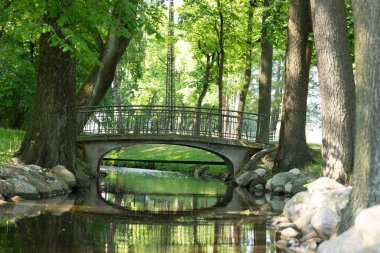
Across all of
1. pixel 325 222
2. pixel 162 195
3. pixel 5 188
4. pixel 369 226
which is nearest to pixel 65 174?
pixel 162 195

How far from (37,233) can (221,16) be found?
1793cm

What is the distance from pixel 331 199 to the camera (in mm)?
9352

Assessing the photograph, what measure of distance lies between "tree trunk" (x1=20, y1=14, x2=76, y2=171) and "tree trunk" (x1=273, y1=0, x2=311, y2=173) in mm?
6179

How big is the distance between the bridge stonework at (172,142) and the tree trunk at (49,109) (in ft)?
15.9

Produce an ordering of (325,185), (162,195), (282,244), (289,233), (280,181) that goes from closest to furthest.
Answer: (282,244), (289,233), (325,185), (162,195), (280,181)

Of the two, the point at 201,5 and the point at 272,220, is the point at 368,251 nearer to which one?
the point at 272,220

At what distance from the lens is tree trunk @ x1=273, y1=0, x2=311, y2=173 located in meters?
16.9

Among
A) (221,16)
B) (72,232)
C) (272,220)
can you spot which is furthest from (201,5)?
(72,232)

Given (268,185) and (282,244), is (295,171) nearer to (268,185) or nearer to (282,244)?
(268,185)

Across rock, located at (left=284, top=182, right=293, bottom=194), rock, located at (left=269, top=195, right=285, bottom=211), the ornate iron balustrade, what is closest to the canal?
rock, located at (left=269, top=195, right=285, bottom=211)

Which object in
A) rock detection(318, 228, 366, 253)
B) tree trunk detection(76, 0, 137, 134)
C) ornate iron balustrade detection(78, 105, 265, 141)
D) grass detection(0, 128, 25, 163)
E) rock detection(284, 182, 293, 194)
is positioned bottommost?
rock detection(284, 182, 293, 194)

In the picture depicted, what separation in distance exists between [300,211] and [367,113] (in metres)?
3.29

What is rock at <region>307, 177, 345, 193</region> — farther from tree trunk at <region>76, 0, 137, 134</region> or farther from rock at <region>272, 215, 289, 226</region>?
tree trunk at <region>76, 0, 137, 134</region>

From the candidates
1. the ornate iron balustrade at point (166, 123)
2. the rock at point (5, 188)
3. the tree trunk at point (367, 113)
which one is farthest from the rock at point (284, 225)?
the ornate iron balustrade at point (166, 123)
